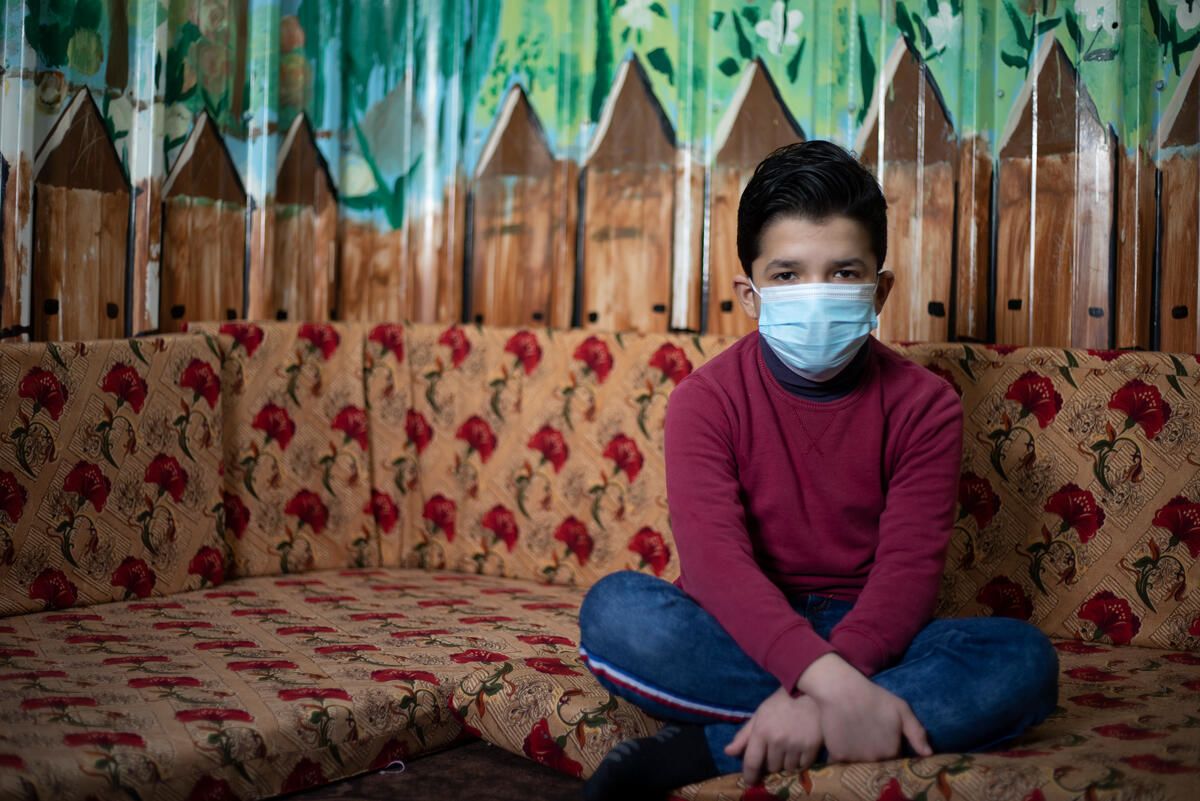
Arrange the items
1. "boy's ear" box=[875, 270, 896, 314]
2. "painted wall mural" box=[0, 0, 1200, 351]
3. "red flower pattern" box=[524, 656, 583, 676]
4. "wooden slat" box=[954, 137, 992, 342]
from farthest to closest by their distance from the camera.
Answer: "wooden slat" box=[954, 137, 992, 342]
"painted wall mural" box=[0, 0, 1200, 351]
"red flower pattern" box=[524, 656, 583, 676]
"boy's ear" box=[875, 270, 896, 314]

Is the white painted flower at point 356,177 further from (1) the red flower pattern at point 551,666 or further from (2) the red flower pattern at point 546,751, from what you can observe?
(2) the red flower pattern at point 546,751

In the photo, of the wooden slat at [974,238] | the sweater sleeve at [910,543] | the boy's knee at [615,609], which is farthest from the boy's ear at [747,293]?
the wooden slat at [974,238]

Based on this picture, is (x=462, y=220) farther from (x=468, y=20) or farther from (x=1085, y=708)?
(x=1085, y=708)

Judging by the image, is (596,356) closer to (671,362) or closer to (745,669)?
(671,362)

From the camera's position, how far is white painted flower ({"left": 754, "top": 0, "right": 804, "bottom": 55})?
8.25 feet

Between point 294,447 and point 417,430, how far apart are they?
29 centimetres

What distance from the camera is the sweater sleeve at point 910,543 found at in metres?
1.54

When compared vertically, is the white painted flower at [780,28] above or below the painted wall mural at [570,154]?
above

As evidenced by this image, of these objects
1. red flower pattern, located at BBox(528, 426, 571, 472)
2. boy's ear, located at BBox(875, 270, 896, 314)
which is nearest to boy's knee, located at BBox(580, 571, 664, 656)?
boy's ear, located at BBox(875, 270, 896, 314)

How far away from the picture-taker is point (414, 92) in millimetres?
2922

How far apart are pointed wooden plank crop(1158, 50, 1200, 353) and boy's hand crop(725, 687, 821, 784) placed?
A: 1236 mm

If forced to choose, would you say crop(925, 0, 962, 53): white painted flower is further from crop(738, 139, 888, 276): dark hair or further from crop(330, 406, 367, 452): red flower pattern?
crop(330, 406, 367, 452): red flower pattern

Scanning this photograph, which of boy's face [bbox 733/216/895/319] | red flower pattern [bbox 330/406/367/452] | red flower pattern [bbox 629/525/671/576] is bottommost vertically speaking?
red flower pattern [bbox 629/525/671/576]

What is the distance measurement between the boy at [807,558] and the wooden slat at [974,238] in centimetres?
67
